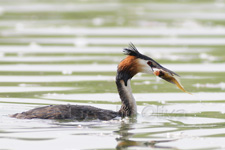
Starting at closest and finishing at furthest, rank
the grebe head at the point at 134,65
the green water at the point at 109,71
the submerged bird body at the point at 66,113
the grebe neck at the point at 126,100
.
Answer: the green water at the point at 109,71, the submerged bird body at the point at 66,113, the grebe head at the point at 134,65, the grebe neck at the point at 126,100

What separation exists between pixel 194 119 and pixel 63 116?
230 centimetres

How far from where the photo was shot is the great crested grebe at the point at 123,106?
1067cm

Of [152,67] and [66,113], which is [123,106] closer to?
[152,67]

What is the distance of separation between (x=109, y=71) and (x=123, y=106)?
5.45 m

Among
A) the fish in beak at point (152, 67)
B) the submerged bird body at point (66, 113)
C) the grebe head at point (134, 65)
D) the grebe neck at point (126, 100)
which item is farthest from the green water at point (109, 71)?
the grebe head at point (134, 65)

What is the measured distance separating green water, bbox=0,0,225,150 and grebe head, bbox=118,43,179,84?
0.81 m

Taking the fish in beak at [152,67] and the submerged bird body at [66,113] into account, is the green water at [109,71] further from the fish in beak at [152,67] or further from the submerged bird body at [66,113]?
the fish in beak at [152,67]

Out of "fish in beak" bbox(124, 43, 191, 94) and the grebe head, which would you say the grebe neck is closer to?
the grebe head

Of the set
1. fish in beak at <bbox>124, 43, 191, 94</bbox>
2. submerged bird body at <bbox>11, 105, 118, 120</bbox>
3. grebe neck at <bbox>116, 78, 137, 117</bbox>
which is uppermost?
fish in beak at <bbox>124, 43, 191, 94</bbox>

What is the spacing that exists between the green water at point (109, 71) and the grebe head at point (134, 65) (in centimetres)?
81

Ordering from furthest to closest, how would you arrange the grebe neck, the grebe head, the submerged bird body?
1. the grebe neck
2. the grebe head
3. the submerged bird body

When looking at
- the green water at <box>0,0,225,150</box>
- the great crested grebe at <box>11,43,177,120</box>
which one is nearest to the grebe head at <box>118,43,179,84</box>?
the great crested grebe at <box>11,43,177,120</box>

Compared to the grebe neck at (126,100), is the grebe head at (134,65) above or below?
above

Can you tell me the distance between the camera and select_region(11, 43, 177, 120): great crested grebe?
10.7 metres
